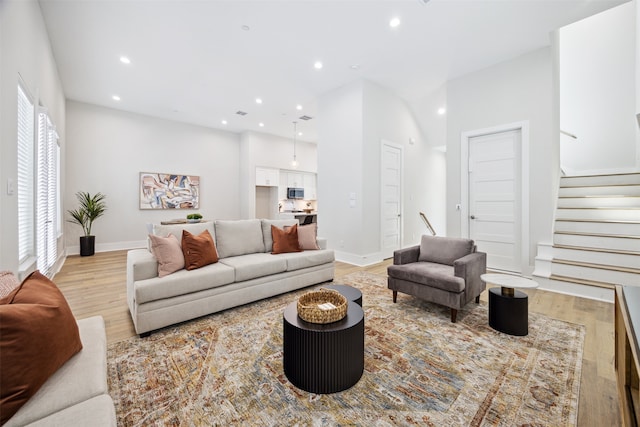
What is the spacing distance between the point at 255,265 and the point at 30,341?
207 centimetres

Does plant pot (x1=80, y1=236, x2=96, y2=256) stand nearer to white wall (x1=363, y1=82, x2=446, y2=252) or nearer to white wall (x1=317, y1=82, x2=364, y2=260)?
white wall (x1=317, y1=82, x2=364, y2=260)

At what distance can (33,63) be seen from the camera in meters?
2.88

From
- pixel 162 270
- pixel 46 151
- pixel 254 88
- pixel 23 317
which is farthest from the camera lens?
pixel 254 88

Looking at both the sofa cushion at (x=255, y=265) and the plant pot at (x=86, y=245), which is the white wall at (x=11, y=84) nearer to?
the sofa cushion at (x=255, y=265)

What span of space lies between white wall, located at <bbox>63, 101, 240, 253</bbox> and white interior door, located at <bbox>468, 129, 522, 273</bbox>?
6.71m

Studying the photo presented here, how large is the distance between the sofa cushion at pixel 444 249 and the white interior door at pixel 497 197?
67.7 inches

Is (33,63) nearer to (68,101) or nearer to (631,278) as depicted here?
(68,101)

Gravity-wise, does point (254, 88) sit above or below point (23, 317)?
above

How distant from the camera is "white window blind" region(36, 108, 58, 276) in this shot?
3.28 m

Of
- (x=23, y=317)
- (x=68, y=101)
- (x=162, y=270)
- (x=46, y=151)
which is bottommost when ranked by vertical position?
(x=162, y=270)

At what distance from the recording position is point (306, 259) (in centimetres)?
354

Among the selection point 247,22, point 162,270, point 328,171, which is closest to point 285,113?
point 328,171

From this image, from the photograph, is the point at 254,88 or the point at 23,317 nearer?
the point at 23,317

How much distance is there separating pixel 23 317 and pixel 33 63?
3.34m
